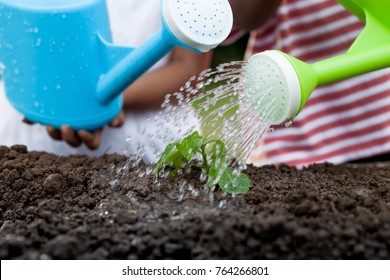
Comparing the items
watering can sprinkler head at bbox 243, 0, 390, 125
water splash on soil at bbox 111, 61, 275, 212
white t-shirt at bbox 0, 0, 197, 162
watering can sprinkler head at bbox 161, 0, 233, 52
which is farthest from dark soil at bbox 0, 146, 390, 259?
white t-shirt at bbox 0, 0, 197, 162

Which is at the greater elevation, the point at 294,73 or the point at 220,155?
the point at 294,73

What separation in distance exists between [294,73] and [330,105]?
806 mm

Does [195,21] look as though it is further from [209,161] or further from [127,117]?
[127,117]

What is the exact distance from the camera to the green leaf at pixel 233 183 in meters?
1.04

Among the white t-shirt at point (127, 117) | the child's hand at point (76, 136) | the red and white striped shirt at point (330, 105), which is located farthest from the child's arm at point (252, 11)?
the child's hand at point (76, 136)

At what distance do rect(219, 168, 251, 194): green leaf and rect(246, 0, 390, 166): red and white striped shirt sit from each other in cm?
64

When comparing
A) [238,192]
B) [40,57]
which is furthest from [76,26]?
[238,192]

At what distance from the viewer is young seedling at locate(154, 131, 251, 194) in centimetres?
104

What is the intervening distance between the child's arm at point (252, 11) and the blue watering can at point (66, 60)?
0.47 meters

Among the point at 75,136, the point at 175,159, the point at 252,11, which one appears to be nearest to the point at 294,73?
the point at 175,159

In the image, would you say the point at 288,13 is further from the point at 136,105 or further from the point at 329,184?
the point at 329,184

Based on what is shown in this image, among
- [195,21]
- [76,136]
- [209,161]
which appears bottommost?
[76,136]

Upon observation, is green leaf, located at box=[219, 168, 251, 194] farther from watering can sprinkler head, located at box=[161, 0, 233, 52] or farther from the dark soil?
watering can sprinkler head, located at box=[161, 0, 233, 52]

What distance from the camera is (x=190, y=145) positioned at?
1076mm
